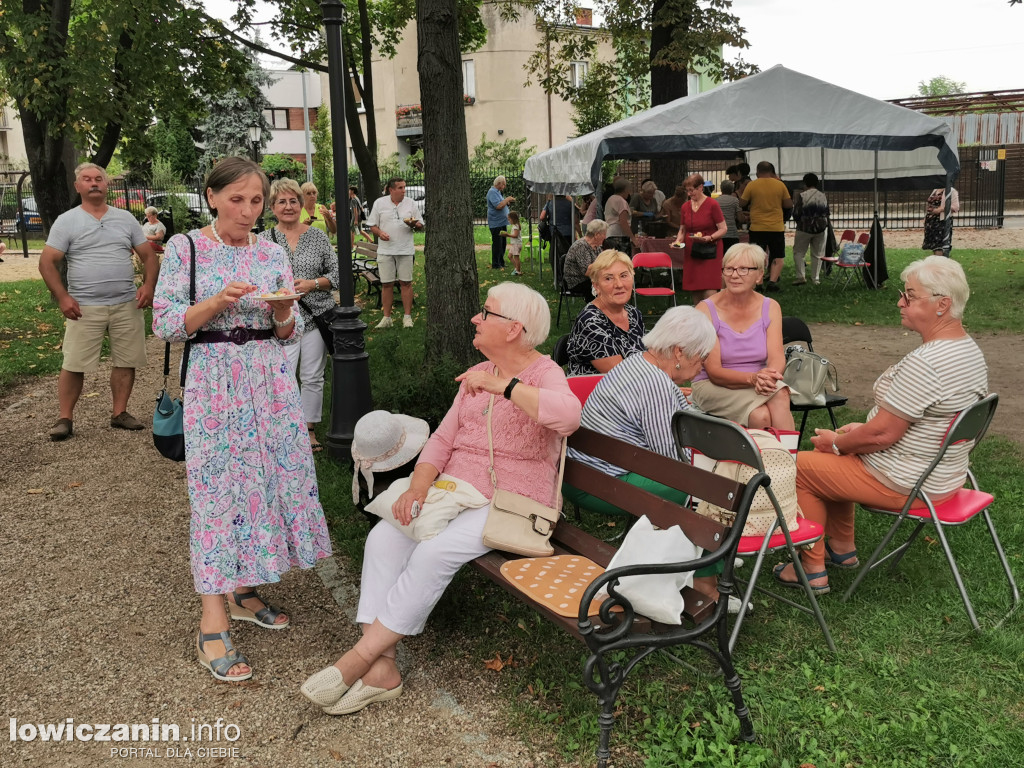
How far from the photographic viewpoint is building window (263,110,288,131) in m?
69.5

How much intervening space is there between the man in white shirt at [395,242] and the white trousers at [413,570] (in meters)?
8.78

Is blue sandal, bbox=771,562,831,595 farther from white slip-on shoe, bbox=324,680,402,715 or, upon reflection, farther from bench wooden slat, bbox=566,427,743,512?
white slip-on shoe, bbox=324,680,402,715

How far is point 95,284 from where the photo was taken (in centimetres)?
748

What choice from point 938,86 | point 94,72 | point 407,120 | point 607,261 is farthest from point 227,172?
point 938,86

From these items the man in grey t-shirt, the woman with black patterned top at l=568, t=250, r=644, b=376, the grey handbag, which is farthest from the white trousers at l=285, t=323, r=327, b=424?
the grey handbag

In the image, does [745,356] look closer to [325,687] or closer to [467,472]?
[467,472]

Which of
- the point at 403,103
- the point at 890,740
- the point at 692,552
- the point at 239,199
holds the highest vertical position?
the point at 403,103

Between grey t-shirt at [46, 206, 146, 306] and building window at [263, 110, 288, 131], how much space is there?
6527 centimetres

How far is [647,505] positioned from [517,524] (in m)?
0.51

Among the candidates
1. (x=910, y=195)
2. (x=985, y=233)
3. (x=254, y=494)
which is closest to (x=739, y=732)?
(x=254, y=494)

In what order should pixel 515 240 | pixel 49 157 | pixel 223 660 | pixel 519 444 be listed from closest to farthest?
pixel 519 444
pixel 223 660
pixel 49 157
pixel 515 240

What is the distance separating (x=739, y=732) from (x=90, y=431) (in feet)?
21.4

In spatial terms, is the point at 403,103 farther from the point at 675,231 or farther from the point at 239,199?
the point at 239,199

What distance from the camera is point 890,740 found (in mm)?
3225
